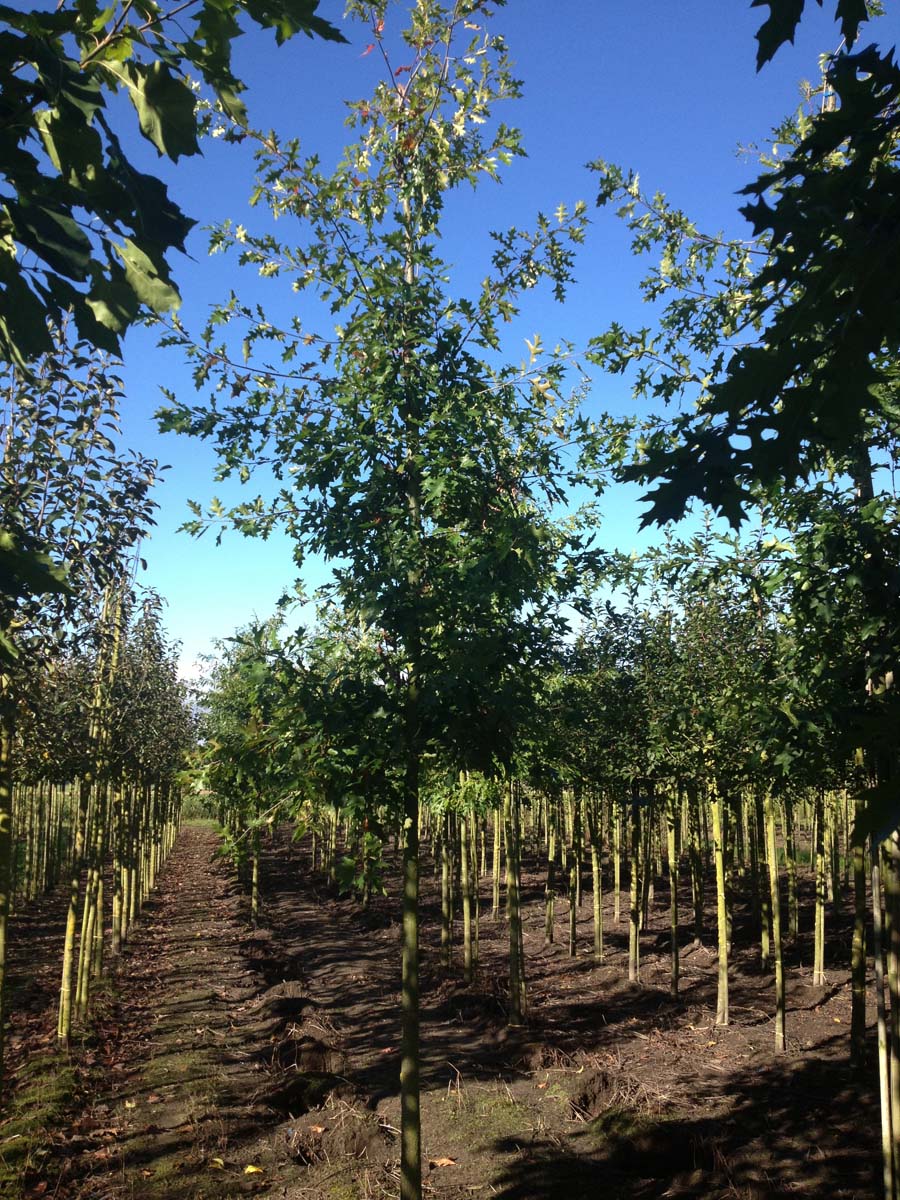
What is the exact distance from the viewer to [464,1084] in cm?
905

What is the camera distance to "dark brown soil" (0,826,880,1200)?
6988 mm

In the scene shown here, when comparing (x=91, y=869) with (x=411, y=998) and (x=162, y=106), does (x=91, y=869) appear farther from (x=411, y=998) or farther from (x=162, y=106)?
(x=162, y=106)


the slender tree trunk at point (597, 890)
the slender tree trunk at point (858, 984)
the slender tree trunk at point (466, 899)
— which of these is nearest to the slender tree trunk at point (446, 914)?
the slender tree trunk at point (466, 899)

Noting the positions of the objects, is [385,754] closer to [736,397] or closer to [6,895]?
[736,397]

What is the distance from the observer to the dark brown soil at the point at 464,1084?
6988mm

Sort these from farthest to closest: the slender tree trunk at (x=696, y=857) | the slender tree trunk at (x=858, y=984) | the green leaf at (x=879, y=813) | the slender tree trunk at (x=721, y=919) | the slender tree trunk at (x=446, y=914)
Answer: the slender tree trunk at (x=446, y=914)
the slender tree trunk at (x=696, y=857)
the slender tree trunk at (x=721, y=919)
the slender tree trunk at (x=858, y=984)
the green leaf at (x=879, y=813)

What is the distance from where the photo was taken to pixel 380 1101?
28.0ft

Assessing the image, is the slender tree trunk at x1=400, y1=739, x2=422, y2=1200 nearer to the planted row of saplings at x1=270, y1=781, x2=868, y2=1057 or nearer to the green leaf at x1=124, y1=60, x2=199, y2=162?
the planted row of saplings at x1=270, y1=781, x2=868, y2=1057

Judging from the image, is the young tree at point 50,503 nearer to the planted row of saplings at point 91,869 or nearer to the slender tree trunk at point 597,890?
the planted row of saplings at point 91,869

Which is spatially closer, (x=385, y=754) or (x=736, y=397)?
(x=736, y=397)

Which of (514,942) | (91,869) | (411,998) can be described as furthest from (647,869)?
(411,998)

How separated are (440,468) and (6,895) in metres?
5.69

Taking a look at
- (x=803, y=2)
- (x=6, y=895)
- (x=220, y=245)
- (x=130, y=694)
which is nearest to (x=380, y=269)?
(x=220, y=245)

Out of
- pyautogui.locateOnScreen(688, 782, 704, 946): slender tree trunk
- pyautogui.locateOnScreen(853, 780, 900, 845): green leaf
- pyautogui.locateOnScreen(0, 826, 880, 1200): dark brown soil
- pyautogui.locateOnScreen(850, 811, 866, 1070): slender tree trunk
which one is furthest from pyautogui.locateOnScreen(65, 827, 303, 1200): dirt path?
pyautogui.locateOnScreen(688, 782, 704, 946): slender tree trunk
